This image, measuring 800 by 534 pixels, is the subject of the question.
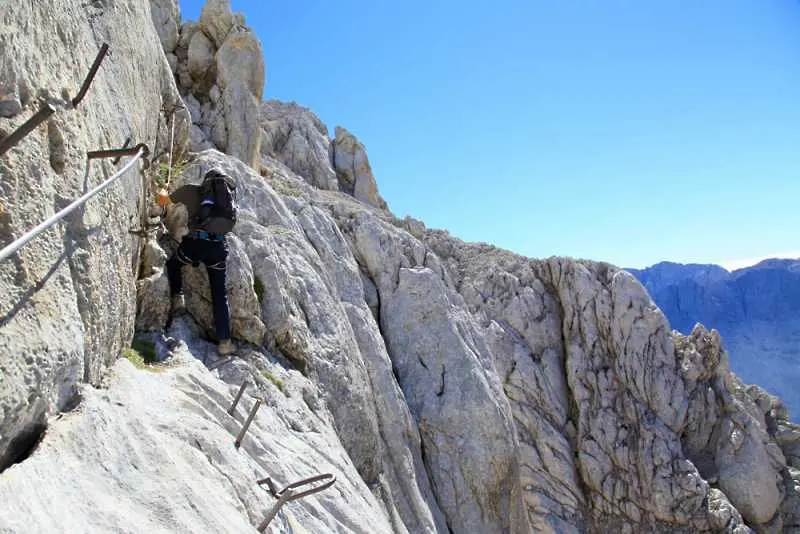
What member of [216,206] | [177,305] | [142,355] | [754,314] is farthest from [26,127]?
[754,314]

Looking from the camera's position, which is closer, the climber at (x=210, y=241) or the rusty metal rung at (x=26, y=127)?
the rusty metal rung at (x=26, y=127)

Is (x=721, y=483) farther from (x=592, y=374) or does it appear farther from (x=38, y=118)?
(x=38, y=118)

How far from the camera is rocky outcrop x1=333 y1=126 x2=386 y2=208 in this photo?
1720 inches

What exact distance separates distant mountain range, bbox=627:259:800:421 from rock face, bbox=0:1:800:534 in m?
87.1

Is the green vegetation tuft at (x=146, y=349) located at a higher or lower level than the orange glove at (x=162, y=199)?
lower

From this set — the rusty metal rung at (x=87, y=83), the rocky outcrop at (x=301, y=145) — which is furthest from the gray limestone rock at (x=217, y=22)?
the rusty metal rung at (x=87, y=83)

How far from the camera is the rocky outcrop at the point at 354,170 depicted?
143 ft

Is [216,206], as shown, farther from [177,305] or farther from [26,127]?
[26,127]

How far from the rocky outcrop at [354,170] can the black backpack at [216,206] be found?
3331 centimetres

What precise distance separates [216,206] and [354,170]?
3500 centimetres

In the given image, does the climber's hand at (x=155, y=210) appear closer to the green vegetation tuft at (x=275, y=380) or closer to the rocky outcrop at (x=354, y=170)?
the green vegetation tuft at (x=275, y=380)

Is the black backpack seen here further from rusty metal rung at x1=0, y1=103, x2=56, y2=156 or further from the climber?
rusty metal rung at x1=0, y1=103, x2=56, y2=156

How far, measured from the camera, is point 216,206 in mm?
9773

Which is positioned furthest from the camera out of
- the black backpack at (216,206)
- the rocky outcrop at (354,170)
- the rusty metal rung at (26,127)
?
the rocky outcrop at (354,170)
